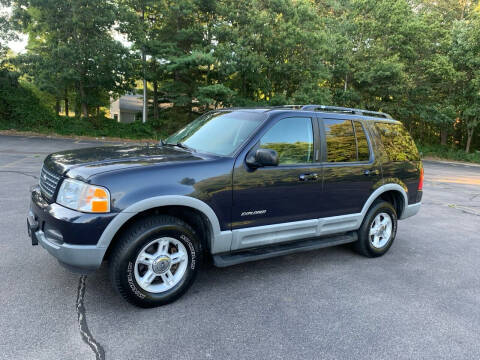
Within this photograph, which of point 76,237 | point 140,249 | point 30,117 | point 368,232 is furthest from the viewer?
point 30,117

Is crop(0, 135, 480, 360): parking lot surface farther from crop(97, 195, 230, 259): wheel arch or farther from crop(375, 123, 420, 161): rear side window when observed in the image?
crop(375, 123, 420, 161): rear side window

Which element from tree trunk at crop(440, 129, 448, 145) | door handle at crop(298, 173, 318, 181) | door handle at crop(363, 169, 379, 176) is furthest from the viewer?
tree trunk at crop(440, 129, 448, 145)

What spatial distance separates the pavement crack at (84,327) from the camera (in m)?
2.55

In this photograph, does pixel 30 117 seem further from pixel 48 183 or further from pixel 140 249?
pixel 140 249

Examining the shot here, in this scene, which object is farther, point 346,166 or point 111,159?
point 346,166

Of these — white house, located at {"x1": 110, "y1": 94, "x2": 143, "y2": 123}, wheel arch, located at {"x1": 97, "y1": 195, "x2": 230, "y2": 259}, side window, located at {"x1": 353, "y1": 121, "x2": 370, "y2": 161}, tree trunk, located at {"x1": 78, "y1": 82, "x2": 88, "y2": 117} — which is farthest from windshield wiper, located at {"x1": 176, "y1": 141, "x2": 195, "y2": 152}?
white house, located at {"x1": 110, "y1": 94, "x2": 143, "y2": 123}

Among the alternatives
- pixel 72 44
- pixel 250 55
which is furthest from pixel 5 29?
pixel 250 55

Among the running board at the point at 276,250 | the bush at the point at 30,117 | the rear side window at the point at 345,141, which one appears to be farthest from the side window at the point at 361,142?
the bush at the point at 30,117

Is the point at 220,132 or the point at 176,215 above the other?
the point at 220,132

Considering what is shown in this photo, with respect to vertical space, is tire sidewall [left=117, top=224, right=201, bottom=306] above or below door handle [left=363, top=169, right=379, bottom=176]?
below

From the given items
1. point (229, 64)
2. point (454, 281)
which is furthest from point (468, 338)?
point (229, 64)

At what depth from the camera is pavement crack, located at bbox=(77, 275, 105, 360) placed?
2551 millimetres

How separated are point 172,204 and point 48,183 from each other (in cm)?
125

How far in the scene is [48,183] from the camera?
330cm
